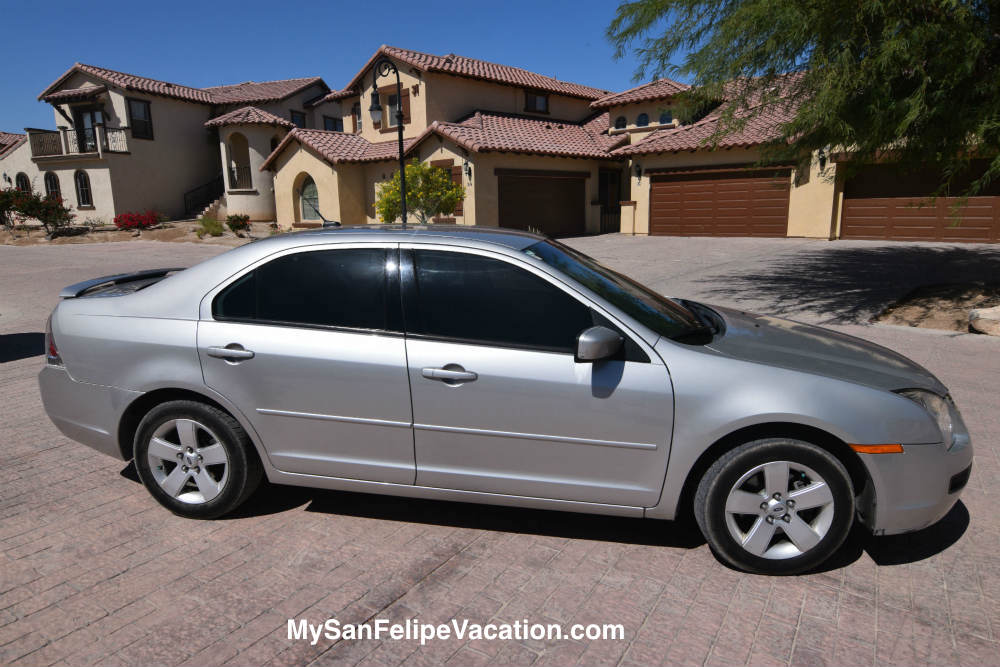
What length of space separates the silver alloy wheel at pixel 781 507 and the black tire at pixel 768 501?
1cm

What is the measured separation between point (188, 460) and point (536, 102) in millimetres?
28874

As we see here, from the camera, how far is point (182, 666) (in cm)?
263

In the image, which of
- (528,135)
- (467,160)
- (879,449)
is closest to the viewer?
(879,449)

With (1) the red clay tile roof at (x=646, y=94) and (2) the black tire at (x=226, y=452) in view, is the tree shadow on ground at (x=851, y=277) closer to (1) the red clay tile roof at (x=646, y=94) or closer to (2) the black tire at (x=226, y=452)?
(2) the black tire at (x=226, y=452)

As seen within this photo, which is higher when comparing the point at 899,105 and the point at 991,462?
the point at 899,105

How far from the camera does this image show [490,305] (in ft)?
11.2

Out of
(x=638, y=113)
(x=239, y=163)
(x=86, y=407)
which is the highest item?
(x=638, y=113)

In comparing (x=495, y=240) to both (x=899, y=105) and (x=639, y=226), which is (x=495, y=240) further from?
(x=639, y=226)

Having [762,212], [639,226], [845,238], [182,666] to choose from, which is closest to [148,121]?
[639,226]

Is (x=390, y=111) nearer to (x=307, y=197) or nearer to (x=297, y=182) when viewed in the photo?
A: (x=297, y=182)

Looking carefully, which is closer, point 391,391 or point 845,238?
point 391,391

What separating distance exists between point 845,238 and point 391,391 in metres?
21.4

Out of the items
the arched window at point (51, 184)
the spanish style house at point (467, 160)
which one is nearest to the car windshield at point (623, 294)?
the spanish style house at point (467, 160)

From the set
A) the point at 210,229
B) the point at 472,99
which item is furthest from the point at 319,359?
the point at 210,229
